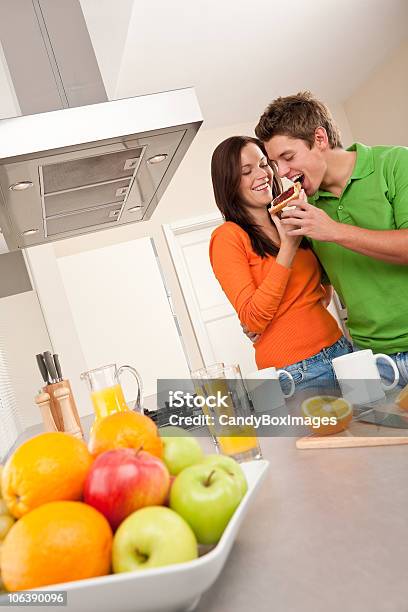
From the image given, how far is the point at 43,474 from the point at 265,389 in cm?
92

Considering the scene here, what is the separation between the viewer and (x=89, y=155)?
1.69 meters

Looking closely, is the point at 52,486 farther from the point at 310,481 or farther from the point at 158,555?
the point at 310,481

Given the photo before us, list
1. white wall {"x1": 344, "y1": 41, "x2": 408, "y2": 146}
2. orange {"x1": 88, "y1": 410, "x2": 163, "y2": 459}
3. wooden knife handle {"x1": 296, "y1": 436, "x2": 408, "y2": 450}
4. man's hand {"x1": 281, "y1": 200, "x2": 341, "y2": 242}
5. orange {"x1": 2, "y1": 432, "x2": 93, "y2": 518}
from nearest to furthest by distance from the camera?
orange {"x1": 2, "y1": 432, "x2": 93, "y2": 518}, orange {"x1": 88, "y1": 410, "x2": 163, "y2": 459}, wooden knife handle {"x1": 296, "y1": 436, "x2": 408, "y2": 450}, man's hand {"x1": 281, "y1": 200, "x2": 341, "y2": 242}, white wall {"x1": 344, "y1": 41, "x2": 408, "y2": 146}

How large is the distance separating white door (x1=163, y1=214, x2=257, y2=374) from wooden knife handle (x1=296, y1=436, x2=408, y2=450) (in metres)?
4.88

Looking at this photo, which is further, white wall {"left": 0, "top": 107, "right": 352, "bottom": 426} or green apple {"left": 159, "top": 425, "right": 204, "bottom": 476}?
white wall {"left": 0, "top": 107, "right": 352, "bottom": 426}

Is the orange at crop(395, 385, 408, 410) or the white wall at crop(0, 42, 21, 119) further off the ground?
the white wall at crop(0, 42, 21, 119)

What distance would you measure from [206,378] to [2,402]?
262 centimetres

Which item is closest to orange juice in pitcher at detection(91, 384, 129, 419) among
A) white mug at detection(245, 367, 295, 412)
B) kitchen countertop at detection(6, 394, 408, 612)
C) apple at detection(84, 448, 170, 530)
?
white mug at detection(245, 367, 295, 412)

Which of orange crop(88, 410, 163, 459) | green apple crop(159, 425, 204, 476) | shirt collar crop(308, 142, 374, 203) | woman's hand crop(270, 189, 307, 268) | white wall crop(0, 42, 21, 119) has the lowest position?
green apple crop(159, 425, 204, 476)

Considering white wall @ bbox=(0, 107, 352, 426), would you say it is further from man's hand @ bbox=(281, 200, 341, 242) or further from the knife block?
man's hand @ bbox=(281, 200, 341, 242)

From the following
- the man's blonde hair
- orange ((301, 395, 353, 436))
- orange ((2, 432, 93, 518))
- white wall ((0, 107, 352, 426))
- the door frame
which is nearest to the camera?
orange ((2, 432, 93, 518))

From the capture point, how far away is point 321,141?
1.90 metres

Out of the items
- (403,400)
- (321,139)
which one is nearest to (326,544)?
(403,400)

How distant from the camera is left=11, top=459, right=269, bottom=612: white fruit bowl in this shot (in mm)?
523
